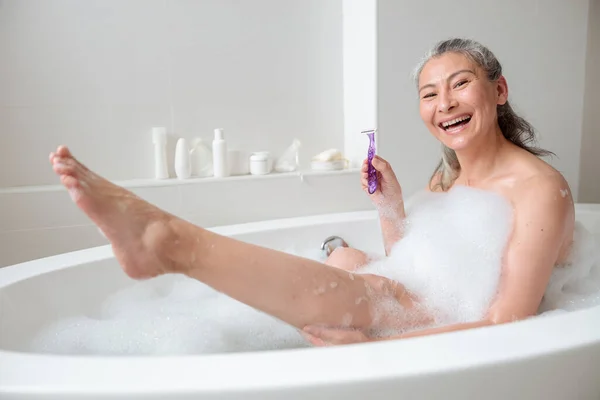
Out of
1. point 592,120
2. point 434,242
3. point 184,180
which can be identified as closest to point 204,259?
point 434,242

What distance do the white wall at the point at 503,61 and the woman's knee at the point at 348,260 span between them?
91 cm

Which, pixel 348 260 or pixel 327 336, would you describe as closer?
pixel 327 336

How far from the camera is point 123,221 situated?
37.9 inches

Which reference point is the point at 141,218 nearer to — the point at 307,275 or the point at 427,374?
the point at 307,275

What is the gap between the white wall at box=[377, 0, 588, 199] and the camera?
232cm

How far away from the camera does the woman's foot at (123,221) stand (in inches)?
37.5

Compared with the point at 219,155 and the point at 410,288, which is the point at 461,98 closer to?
the point at 410,288

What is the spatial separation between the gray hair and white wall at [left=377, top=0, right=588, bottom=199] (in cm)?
68

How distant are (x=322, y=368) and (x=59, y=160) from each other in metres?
0.60

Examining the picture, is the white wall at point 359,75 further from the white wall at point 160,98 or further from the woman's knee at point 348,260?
the woman's knee at point 348,260

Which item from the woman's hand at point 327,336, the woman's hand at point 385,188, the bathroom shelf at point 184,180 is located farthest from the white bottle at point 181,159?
the woman's hand at point 327,336

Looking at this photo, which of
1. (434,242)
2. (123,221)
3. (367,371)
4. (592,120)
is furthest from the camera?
(592,120)

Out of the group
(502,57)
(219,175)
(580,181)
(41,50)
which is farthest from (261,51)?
(580,181)

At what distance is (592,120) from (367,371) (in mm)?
2421
